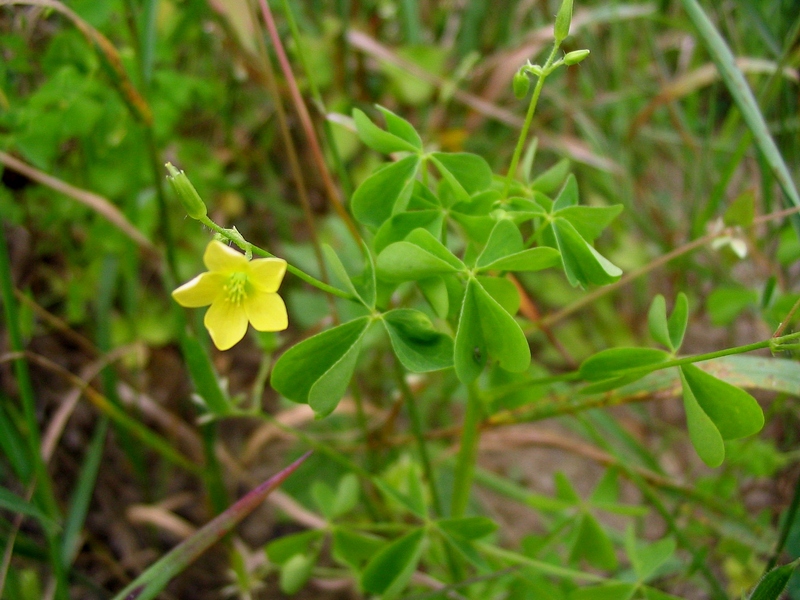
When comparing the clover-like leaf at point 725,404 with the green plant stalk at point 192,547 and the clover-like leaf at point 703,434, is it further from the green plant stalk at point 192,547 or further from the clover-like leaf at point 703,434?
the green plant stalk at point 192,547

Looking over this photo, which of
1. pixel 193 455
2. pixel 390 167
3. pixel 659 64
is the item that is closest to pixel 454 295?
pixel 390 167

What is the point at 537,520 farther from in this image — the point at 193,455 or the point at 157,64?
the point at 157,64

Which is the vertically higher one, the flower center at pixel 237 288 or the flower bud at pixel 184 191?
the flower bud at pixel 184 191


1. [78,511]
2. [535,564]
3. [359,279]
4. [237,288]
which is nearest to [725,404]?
[535,564]

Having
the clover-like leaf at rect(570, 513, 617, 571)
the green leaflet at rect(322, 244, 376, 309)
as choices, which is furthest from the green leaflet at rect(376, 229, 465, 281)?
the clover-like leaf at rect(570, 513, 617, 571)

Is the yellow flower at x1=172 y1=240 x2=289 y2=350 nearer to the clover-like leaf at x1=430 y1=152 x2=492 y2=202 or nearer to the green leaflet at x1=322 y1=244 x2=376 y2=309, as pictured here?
the green leaflet at x1=322 y1=244 x2=376 y2=309

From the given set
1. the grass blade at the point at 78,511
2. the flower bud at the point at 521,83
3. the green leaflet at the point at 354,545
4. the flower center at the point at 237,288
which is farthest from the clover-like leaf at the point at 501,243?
the grass blade at the point at 78,511

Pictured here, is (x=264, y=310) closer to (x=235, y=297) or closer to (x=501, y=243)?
(x=235, y=297)
